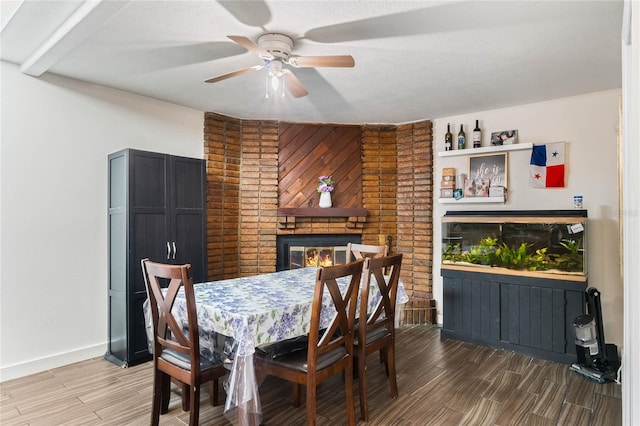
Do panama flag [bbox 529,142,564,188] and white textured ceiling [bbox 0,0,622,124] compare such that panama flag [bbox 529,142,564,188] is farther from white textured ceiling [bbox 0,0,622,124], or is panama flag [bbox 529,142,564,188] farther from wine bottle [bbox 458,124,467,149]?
wine bottle [bbox 458,124,467,149]

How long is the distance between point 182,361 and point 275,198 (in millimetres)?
2725

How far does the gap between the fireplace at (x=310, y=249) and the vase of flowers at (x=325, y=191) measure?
0.42 metres

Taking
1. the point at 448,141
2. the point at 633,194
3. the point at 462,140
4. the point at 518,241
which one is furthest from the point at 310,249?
the point at 633,194

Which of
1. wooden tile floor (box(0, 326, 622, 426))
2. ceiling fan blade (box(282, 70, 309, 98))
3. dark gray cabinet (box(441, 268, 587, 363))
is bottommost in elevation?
wooden tile floor (box(0, 326, 622, 426))

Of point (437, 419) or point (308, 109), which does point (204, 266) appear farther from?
point (437, 419)

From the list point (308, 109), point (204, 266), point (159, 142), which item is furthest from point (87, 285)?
Result: point (308, 109)

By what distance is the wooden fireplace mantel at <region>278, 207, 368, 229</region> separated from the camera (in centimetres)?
452

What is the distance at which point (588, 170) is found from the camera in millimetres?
3588

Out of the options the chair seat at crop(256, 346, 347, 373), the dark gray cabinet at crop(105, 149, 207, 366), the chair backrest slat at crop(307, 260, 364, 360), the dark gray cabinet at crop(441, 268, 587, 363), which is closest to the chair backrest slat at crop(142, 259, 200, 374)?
the chair seat at crop(256, 346, 347, 373)

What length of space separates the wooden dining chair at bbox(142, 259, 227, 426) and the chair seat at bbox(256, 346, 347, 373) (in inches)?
12.6

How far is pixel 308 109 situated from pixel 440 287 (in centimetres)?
267

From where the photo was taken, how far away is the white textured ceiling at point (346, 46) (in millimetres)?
2154

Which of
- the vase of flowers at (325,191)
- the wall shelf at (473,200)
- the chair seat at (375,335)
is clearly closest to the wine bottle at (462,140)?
the wall shelf at (473,200)

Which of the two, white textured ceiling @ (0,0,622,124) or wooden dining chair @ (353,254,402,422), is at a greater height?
white textured ceiling @ (0,0,622,124)
